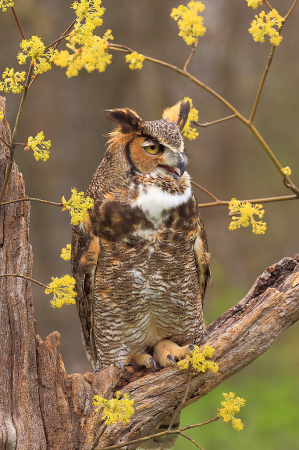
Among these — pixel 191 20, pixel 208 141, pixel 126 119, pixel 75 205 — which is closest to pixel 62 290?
pixel 75 205

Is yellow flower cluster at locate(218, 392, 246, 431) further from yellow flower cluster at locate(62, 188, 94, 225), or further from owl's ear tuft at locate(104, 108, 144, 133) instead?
owl's ear tuft at locate(104, 108, 144, 133)

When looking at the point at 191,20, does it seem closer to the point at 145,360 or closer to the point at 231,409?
the point at 231,409

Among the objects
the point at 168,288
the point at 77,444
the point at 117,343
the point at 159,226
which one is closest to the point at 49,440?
the point at 77,444

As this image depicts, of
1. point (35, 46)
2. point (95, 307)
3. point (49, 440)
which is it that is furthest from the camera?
point (95, 307)

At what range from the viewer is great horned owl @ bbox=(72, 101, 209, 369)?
1505 millimetres

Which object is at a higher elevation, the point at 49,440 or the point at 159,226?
the point at 159,226

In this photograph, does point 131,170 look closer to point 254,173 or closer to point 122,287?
point 122,287

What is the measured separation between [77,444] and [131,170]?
89 cm

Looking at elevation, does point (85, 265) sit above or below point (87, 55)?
below

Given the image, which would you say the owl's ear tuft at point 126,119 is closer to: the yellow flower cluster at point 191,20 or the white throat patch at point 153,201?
the white throat patch at point 153,201

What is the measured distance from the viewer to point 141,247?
1531 millimetres

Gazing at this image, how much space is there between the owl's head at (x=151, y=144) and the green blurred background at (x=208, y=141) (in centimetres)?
187

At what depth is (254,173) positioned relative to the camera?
4578 mm

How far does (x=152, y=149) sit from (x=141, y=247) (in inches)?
13.1
